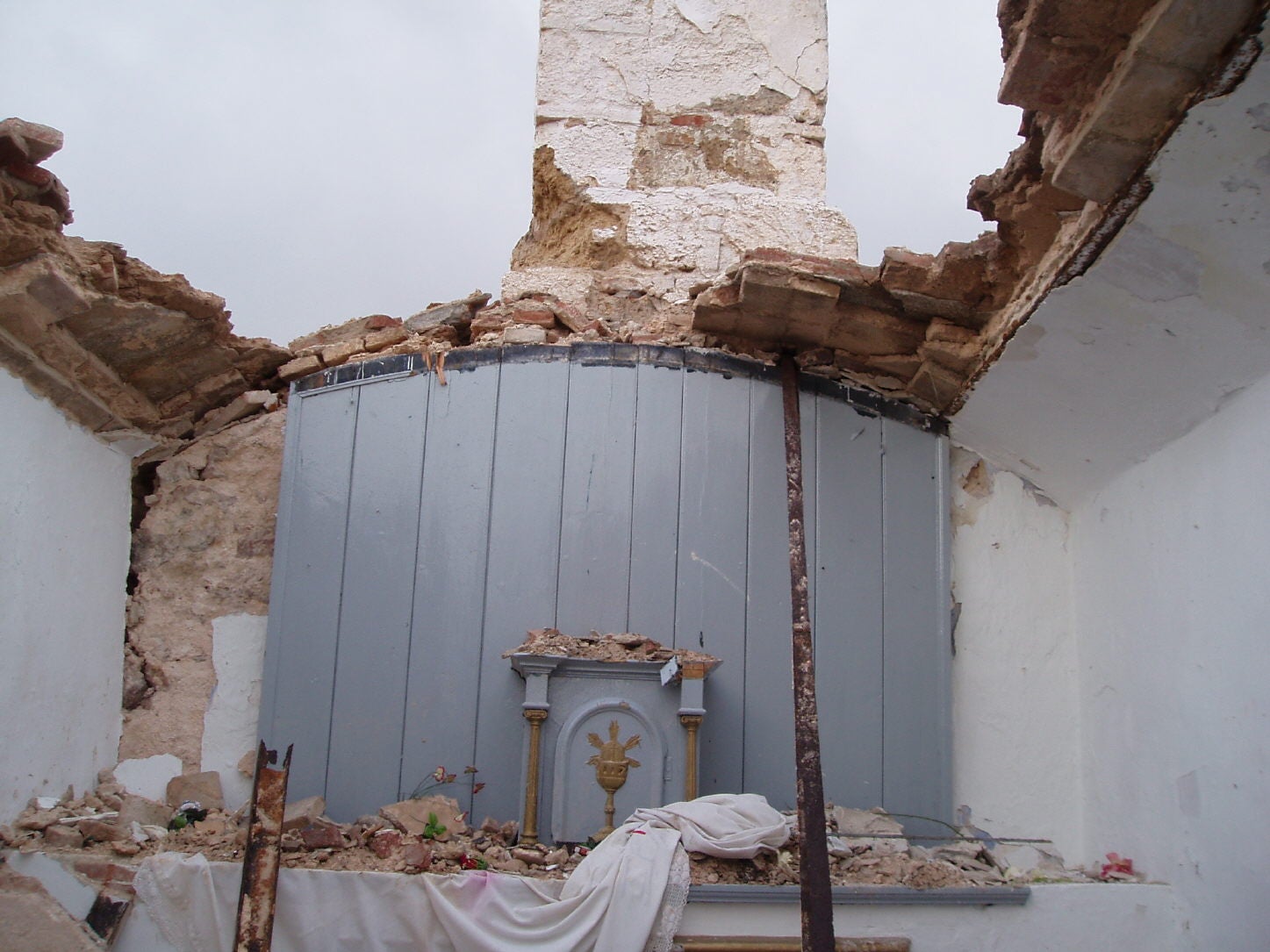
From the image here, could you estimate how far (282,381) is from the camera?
Answer: 15.4 feet

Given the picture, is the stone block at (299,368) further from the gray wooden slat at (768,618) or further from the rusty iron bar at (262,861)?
the rusty iron bar at (262,861)

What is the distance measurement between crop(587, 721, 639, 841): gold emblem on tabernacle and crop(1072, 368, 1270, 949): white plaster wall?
5.46 feet

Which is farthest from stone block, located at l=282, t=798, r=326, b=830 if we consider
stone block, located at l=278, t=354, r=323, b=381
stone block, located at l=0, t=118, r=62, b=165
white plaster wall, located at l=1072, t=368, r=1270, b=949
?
white plaster wall, located at l=1072, t=368, r=1270, b=949

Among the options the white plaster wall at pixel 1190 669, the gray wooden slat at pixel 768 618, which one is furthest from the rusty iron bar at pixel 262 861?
the white plaster wall at pixel 1190 669

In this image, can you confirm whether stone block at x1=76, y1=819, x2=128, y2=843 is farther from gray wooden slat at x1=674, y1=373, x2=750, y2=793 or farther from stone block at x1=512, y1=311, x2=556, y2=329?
stone block at x1=512, y1=311, x2=556, y2=329

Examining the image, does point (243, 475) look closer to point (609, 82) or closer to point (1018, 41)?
point (609, 82)

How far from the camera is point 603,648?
13.2 ft

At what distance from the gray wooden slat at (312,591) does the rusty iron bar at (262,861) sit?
0.92 meters

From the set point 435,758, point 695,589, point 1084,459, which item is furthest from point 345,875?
point 1084,459

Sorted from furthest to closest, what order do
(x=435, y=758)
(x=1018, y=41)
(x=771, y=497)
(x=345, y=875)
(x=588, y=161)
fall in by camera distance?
(x=588, y=161)
(x=771, y=497)
(x=435, y=758)
(x=345, y=875)
(x=1018, y=41)

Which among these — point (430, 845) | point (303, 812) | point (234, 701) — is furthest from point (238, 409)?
point (430, 845)

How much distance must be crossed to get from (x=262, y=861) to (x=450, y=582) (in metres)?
1.34

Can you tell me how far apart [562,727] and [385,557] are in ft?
3.01

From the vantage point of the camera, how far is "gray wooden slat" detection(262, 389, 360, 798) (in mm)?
4023
